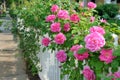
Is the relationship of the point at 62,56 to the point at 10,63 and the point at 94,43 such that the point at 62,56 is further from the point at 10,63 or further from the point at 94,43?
the point at 10,63

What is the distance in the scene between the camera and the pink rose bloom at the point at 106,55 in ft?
8.14

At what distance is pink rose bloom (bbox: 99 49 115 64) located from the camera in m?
2.48

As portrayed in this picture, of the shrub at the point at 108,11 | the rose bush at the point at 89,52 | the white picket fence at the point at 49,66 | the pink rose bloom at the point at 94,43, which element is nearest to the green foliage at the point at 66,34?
the rose bush at the point at 89,52

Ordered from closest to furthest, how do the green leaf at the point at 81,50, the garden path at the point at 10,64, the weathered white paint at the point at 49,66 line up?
the green leaf at the point at 81,50 → the weathered white paint at the point at 49,66 → the garden path at the point at 10,64

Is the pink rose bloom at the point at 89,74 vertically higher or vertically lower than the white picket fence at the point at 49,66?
higher

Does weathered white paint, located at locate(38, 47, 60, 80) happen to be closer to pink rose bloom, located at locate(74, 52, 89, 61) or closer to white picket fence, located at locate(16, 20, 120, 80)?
white picket fence, located at locate(16, 20, 120, 80)

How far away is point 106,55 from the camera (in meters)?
2.50

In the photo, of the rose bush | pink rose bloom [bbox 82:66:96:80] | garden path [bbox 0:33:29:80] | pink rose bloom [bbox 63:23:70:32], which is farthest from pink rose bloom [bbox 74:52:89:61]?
garden path [bbox 0:33:29:80]

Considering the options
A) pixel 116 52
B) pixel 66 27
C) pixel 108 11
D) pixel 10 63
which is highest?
pixel 116 52

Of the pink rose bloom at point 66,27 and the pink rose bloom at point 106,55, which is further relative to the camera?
the pink rose bloom at point 66,27

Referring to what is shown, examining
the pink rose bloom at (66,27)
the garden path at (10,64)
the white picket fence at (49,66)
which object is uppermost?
the pink rose bloom at (66,27)

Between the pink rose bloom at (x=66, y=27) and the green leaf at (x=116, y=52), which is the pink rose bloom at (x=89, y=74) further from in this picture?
the pink rose bloom at (x=66, y=27)

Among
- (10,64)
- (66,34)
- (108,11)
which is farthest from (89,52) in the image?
(108,11)

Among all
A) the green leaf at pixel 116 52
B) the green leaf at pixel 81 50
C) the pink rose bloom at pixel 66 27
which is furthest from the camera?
the pink rose bloom at pixel 66 27
